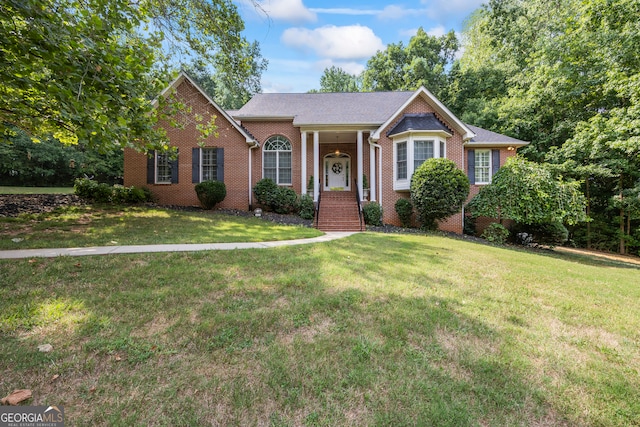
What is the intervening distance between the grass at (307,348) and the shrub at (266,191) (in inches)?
324

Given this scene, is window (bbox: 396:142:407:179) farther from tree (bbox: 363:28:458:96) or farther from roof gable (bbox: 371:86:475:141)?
tree (bbox: 363:28:458:96)

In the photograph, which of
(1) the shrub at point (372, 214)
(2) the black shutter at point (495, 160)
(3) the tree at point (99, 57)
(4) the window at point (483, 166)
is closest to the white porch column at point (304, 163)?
(1) the shrub at point (372, 214)

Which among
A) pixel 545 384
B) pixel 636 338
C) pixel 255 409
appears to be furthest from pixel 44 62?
pixel 636 338

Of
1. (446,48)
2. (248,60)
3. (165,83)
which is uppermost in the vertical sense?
(446,48)

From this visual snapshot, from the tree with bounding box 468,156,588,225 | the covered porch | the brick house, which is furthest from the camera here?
the covered porch

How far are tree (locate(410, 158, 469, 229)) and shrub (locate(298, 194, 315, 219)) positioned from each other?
4632 millimetres

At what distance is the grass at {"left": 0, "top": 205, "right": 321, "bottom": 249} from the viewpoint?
6461mm

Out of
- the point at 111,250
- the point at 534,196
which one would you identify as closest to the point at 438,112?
the point at 534,196

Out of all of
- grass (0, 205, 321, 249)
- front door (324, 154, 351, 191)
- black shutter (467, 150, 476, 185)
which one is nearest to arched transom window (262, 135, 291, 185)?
front door (324, 154, 351, 191)

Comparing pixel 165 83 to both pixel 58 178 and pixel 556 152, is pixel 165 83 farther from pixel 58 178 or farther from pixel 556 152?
pixel 58 178

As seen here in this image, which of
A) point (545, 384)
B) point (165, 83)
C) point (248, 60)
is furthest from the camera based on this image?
point (248, 60)

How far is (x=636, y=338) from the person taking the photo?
317 centimetres

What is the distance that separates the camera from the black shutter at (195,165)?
13.4 metres

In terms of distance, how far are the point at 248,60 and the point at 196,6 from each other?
5.54 ft
